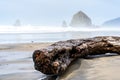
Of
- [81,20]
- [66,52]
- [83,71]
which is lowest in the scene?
[83,71]

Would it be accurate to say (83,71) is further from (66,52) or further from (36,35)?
(36,35)

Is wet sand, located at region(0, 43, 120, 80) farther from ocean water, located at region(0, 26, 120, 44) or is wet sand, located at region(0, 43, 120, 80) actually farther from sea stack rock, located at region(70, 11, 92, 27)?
sea stack rock, located at region(70, 11, 92, 27)

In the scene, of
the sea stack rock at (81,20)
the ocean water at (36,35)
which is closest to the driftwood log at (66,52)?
the ocean water at (36,35)

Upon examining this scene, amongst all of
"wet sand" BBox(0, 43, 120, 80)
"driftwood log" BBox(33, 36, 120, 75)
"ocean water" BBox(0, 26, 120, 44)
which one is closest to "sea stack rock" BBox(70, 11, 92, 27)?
"ocean water" BBox(0, 26, 120, 44)

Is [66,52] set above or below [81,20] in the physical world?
below

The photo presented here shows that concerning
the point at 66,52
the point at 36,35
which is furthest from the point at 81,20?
the point at 66,52

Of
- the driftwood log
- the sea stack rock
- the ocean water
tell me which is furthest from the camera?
the sea stack rock

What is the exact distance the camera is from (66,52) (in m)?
5.95

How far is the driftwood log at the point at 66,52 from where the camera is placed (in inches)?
213

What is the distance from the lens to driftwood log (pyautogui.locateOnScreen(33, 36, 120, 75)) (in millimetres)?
5410

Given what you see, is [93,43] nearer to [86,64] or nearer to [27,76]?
[86,64]

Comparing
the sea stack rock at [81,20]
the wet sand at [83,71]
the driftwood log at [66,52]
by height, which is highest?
the sea stack rock at [81,20]

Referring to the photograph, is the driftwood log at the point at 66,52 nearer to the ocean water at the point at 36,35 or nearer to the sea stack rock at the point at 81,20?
the ocean water at the point at 36,35

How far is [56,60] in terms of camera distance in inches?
218
